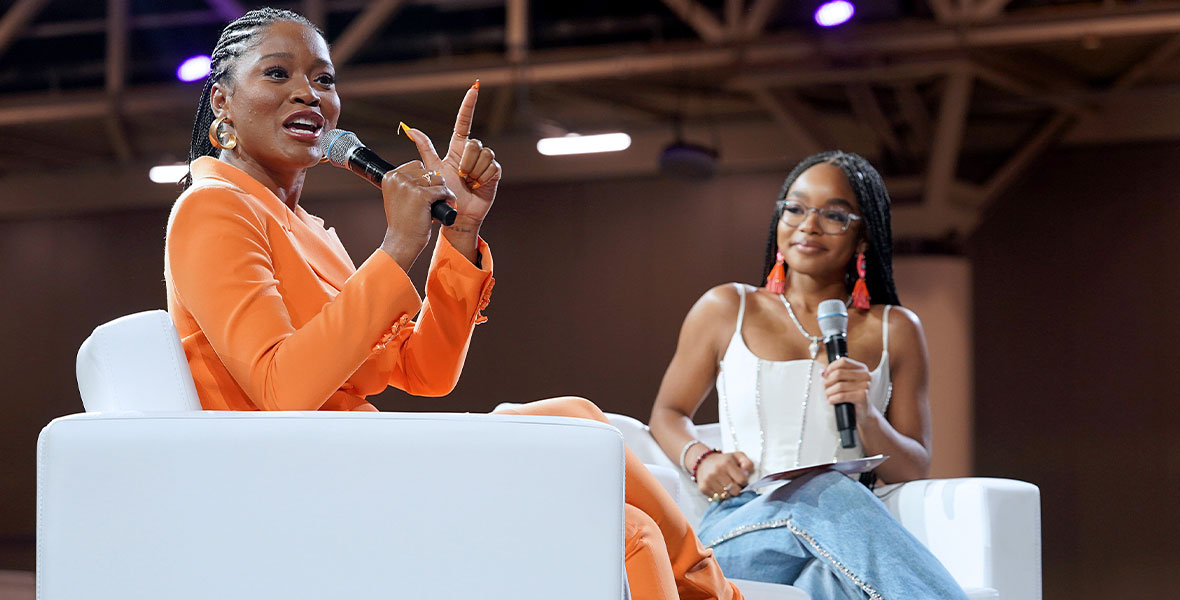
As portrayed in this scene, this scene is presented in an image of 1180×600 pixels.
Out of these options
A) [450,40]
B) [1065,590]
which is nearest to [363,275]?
[1065,590]

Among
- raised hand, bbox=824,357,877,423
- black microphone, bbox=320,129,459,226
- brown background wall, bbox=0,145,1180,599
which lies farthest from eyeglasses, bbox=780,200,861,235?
brown background wall, bbox=0,145,1180,599

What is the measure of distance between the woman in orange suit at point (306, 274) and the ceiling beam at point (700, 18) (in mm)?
4440

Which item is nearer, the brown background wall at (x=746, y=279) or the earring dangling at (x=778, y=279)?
the earring dangling at (x=778, y=279)

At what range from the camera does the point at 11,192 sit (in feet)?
23.5

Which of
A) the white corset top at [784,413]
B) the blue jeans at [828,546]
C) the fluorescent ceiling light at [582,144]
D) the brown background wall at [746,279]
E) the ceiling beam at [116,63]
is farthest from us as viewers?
the fluorescent ceiling light at [582,144]

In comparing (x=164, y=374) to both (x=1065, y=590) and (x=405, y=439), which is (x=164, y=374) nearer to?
(x=405, y=439)

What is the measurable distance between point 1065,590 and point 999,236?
72.2 inches

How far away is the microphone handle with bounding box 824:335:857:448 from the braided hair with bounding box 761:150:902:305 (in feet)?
1.16

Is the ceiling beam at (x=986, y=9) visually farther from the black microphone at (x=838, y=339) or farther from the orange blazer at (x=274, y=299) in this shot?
the orange blazer at (x=274, y=299)

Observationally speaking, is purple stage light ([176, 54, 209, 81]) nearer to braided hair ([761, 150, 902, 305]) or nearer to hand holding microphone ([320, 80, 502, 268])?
braided hair ([761, 150, 902, 305])

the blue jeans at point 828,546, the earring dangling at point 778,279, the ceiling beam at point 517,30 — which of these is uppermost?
the ceiling beam at point 517,30

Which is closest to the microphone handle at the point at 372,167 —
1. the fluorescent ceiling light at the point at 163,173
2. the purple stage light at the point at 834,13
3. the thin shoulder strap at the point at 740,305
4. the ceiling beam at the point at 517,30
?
the thin shoulder strap at the point at 740,305

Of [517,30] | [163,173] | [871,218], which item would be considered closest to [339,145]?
[871,218]

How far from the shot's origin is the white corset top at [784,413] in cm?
234
